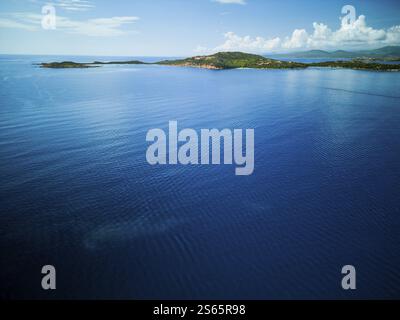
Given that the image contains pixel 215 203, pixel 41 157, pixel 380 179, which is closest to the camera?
pixel 215 203

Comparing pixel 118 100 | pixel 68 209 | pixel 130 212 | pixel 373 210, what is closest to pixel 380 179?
pixel 373 210

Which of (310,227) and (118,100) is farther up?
(118,100)

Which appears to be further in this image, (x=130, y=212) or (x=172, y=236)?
(x=130, y=212)

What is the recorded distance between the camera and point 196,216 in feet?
93.6

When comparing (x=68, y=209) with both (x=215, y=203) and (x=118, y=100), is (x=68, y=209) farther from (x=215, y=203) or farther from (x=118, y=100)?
(x=118, y=100)

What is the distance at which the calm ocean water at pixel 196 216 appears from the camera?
21.2 metres

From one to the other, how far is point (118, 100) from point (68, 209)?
60549 mm

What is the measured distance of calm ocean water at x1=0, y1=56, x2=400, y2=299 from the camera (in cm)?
2123

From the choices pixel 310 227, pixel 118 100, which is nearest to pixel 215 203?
pixel 310 227

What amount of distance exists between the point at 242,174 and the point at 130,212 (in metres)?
15.4

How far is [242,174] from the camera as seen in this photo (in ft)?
124

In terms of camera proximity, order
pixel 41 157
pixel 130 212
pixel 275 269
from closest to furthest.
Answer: pixel 275 269, pixel 130 212, pixel 41 157
